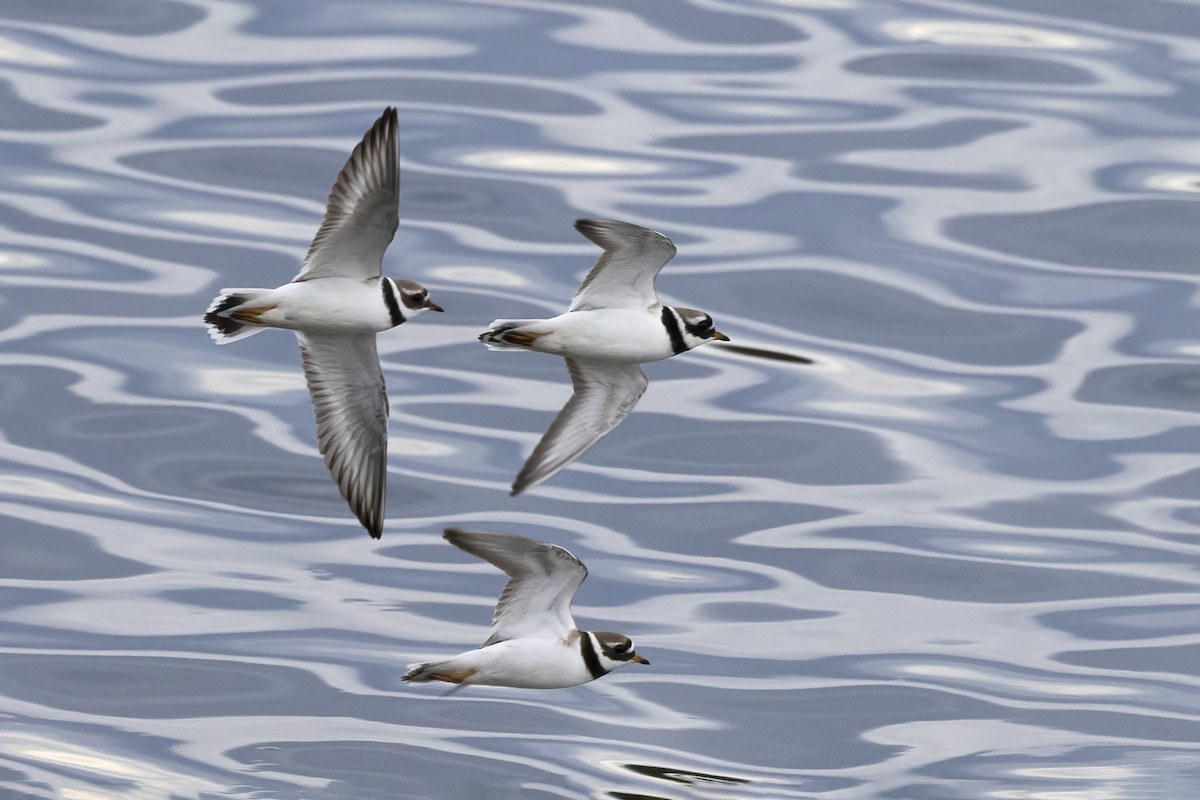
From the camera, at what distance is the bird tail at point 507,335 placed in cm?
1501

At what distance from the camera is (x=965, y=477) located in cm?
3312

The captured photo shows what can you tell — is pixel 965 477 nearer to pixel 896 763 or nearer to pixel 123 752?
pixel 896 763

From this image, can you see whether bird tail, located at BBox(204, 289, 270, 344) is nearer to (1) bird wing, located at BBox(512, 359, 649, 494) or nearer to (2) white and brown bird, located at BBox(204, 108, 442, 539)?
(2) white and brown bird, located at BBox(204, 108, 442, 539)

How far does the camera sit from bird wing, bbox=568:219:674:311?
15094mm

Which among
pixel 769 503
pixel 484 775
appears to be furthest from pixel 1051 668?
pixel 484 775

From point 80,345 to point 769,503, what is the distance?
10666mm

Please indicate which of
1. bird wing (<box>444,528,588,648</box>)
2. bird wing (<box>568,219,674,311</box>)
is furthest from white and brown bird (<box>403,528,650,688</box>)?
bird wing (<box>568,219,674,311</box>)

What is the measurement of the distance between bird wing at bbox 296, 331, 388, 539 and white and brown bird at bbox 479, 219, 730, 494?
1216 mm

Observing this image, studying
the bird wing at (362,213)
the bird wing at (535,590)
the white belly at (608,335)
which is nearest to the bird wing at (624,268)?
the white belly at (608,335)

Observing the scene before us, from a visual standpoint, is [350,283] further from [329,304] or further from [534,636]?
[534,636]

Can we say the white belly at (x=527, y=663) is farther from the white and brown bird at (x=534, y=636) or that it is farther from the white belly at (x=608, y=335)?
the white belly at (x=608, y=335)

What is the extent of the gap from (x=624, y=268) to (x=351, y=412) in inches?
90.3

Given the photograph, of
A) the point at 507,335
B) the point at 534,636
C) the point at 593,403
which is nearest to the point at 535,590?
the point at 534,636

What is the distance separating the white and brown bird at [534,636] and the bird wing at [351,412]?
142 centimetres
